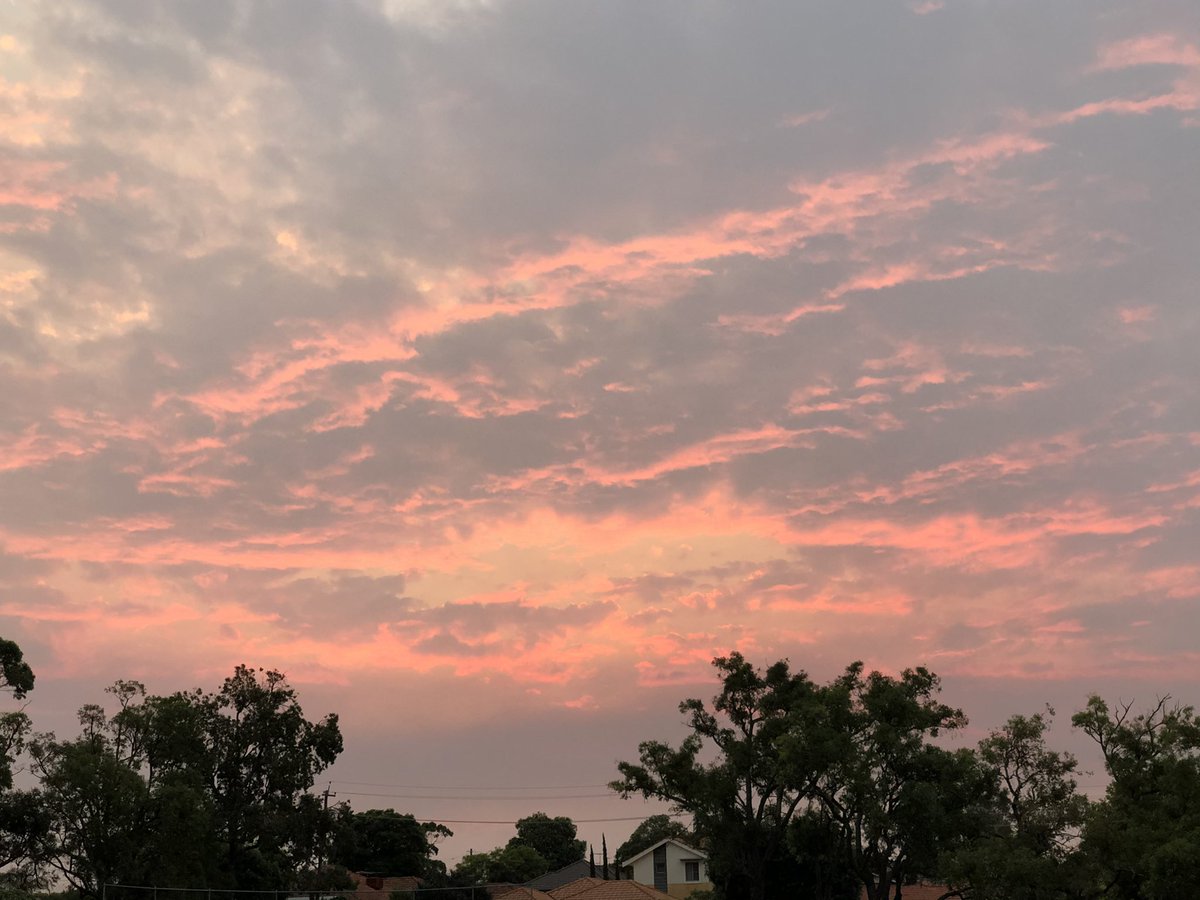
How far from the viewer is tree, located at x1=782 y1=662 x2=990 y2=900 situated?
68.2m

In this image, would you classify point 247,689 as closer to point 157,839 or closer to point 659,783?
point 157,839

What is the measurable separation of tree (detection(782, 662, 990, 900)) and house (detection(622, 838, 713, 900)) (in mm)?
40563

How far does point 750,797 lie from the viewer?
75.2 metres

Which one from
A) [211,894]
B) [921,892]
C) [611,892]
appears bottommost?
[921,892]

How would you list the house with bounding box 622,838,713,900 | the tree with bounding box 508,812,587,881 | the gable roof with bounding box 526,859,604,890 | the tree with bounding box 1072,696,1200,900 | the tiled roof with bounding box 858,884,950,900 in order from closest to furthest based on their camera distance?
the tree with bounding box 1072,696,1200,900
the tiled roof with bounding box 858,884,950,900
the house with bounding box 622,838,713,900
the gable roof with bounding box 526,859,604,890
the tree with bounding box 508,812,587,881

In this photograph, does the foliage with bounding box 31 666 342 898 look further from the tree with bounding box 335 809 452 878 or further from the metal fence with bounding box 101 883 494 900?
the tree with bounding box 335 809 452 878

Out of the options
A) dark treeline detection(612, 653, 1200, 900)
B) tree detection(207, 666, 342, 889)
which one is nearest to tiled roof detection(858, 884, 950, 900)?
dark treeline detection(612, 653, 1200, 900)

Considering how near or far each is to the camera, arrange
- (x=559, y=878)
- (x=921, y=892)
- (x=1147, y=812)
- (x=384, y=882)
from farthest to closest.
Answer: (x=559, y=878), (x=384, y=882), (x=921, y=892), (x=1147, y=812)

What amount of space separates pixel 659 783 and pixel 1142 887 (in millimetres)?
32840

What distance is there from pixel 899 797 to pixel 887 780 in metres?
1.24

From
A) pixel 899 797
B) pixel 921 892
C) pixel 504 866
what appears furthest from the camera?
pixel 504 866

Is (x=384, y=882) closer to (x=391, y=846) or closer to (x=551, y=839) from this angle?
(x=391, y=846)

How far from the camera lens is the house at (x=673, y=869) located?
11062cm

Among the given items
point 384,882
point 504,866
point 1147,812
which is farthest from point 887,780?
point 504,866
